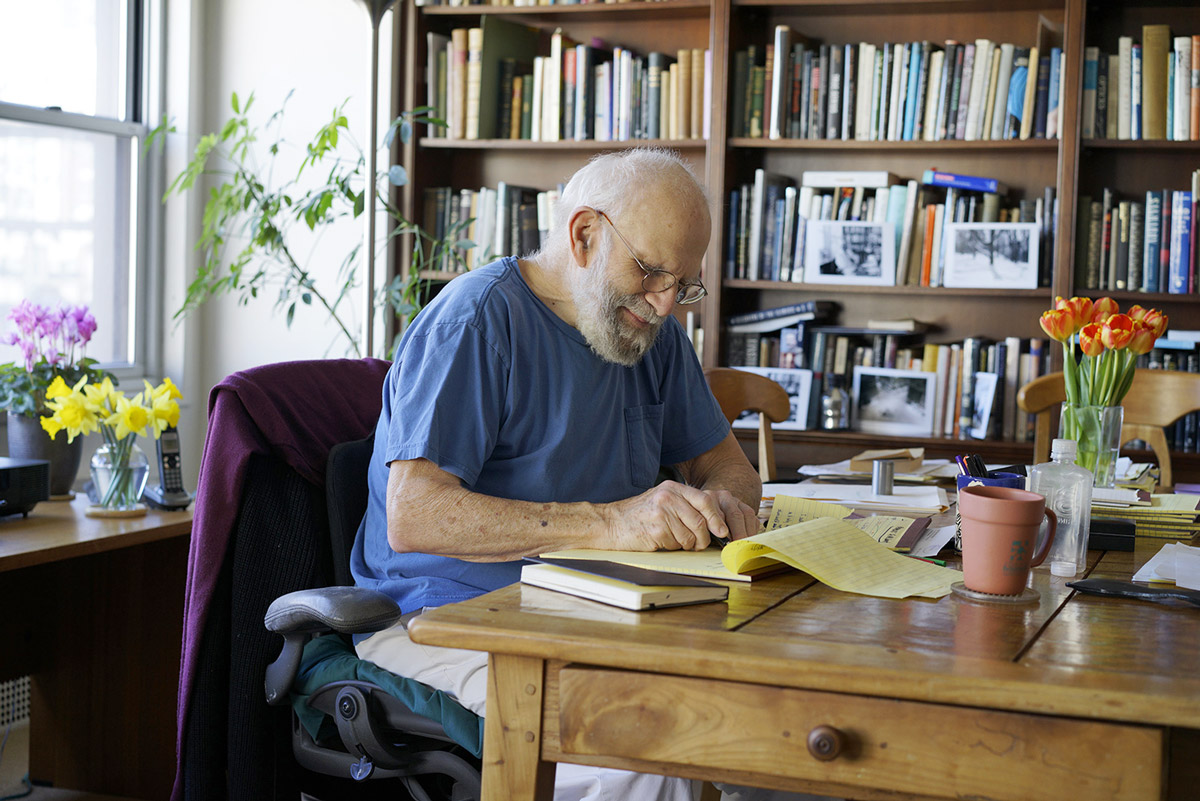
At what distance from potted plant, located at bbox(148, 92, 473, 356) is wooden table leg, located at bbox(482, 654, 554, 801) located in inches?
98.8

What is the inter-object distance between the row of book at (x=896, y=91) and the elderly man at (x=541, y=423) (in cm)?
186

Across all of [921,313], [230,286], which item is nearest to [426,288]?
[230,286]

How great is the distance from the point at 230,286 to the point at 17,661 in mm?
1540

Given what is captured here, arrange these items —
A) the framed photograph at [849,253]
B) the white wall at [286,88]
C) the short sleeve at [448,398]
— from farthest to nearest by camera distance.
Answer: the white wall at [286,88], the framed photograph at [849,253], the short sleeve at [448,398]

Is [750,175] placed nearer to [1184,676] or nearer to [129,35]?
[129,35]

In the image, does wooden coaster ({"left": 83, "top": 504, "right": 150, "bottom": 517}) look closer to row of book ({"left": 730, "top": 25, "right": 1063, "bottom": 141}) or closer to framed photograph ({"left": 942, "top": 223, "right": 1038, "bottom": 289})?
row of book ({"left": 730, "top": 25, "right": 1063, "bottom": 141})

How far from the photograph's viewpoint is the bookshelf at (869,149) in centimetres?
324

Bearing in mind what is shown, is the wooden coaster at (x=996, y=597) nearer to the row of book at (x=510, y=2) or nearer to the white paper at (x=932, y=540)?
the white paper at (x=932, y=540)

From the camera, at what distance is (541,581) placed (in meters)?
1.08

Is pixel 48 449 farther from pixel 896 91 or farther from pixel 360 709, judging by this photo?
pixel 896 91

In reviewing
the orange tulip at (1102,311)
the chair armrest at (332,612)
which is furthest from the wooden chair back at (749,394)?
the chair armrest at (332,612)

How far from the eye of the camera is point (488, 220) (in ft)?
12.2

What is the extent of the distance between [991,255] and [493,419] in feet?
7.41

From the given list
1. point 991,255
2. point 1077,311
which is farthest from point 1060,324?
point 991,255
